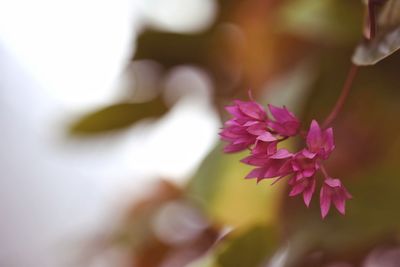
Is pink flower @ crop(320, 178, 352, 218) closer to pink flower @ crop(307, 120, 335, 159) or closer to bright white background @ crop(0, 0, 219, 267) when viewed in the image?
pink flower @ crop(307, 120, 335, 159)

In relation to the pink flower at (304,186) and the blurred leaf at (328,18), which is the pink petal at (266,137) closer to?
the pink flower at (304,186)

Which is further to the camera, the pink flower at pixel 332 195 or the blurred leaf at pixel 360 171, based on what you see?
the blurred leaf at pixel 360 171

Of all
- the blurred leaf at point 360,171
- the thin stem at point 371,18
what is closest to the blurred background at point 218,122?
the blurred leaf at point 360,171

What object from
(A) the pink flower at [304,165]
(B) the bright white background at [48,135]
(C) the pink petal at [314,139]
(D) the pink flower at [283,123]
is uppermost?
(D) the pink flower at [283,123]

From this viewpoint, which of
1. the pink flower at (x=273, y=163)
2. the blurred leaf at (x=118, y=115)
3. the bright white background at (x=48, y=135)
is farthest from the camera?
the bright white background at (x=48, y=135)

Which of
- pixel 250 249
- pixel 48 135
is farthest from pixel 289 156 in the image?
pixel 48 135

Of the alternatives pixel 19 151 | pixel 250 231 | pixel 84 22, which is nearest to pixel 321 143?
pixel 250 231

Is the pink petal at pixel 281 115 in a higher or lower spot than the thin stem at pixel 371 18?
lower
